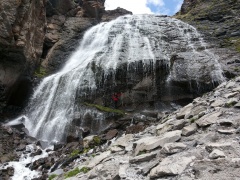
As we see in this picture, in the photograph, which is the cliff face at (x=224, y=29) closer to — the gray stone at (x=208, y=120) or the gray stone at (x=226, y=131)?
the gray stone at (x=208, y=120)

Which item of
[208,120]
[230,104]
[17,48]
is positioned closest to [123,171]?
[208,120]

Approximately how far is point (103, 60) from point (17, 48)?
7.73 metres

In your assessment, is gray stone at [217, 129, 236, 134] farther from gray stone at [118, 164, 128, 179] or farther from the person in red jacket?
the person in red jacket

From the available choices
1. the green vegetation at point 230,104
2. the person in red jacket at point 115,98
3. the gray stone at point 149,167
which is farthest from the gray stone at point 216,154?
the person in red jacket at point 115,98

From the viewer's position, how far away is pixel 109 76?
21672 mm

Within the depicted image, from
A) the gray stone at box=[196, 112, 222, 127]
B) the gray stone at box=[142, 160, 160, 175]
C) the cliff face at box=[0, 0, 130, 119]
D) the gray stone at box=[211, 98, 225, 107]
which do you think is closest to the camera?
the gray stone at box=[142, 160, 160, 175]

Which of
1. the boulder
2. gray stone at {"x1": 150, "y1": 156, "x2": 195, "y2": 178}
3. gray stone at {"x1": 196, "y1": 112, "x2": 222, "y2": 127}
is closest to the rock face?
the boulder

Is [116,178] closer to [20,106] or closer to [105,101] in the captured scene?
[105,101]

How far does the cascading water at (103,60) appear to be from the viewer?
62.3 ft

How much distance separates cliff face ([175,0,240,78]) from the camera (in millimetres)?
21672

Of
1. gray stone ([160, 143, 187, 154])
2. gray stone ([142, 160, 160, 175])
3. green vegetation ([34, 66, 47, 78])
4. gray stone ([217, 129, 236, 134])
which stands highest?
green vegetation ([34, 66, 47, 78])

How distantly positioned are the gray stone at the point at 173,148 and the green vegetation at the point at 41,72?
21.7 meters

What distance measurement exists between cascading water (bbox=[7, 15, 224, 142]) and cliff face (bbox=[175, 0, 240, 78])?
1.10 metres

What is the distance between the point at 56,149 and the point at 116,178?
10452 millimetres
